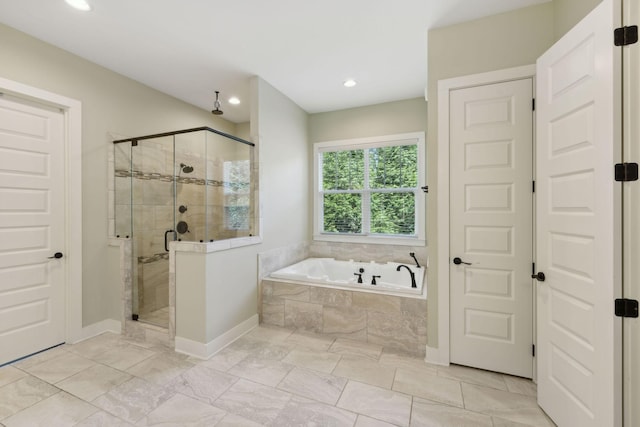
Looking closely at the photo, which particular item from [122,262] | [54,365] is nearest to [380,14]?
[122,262]

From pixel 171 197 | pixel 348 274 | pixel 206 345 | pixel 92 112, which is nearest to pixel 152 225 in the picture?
pixel 171 197

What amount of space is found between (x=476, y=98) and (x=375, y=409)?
2410 mm

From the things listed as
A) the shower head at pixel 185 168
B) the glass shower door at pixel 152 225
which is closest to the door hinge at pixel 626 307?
the shower head at pixel 185 168

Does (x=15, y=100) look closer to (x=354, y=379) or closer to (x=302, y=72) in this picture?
(x=302, y=72)

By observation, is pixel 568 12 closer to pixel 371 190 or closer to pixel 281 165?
pixel 371 190

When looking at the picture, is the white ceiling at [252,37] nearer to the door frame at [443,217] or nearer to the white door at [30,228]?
the door frame at [443,217]

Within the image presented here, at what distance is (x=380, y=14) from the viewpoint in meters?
2.12

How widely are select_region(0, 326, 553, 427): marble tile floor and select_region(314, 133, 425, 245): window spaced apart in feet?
6.02

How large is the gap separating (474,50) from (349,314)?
259 cm

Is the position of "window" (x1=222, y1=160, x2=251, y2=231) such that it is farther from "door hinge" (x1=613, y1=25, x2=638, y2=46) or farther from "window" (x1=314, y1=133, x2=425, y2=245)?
"door hinge" (x1=613, y1=25, x2=638, y2=46)

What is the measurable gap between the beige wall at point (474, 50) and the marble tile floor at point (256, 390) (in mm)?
509

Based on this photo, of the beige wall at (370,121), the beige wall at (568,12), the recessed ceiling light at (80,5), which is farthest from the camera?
the beige wall at (370,121)

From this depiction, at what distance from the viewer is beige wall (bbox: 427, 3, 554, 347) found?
204cm

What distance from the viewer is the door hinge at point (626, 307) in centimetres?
121
